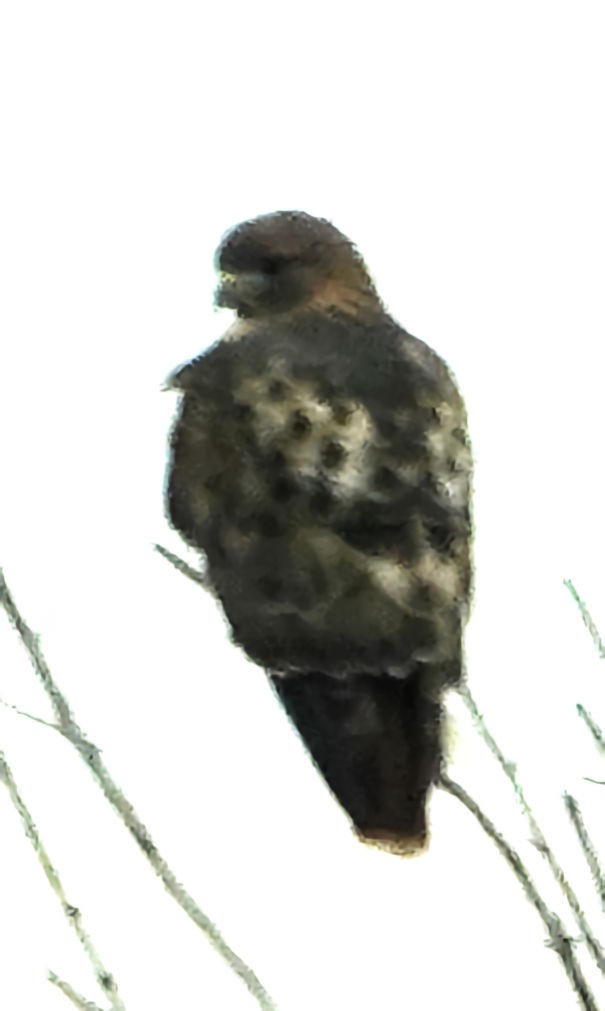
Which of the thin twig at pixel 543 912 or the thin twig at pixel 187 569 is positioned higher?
the thin twig at pixel 187 569

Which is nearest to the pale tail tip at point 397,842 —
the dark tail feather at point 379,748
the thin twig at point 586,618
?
the dark tail feather at point 379,748

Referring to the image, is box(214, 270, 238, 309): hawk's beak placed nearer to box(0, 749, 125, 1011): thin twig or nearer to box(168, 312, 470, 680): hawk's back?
box(168, 312, 470, 680): hawk's back

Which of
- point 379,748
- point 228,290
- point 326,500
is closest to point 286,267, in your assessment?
point 228,290

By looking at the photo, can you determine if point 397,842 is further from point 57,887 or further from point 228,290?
point 228,290

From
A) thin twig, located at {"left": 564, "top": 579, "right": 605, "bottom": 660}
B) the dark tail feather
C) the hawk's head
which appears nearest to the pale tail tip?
the dark tail feather

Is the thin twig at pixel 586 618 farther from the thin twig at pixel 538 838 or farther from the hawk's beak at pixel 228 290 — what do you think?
the hawk's beak at pixel 228 290
